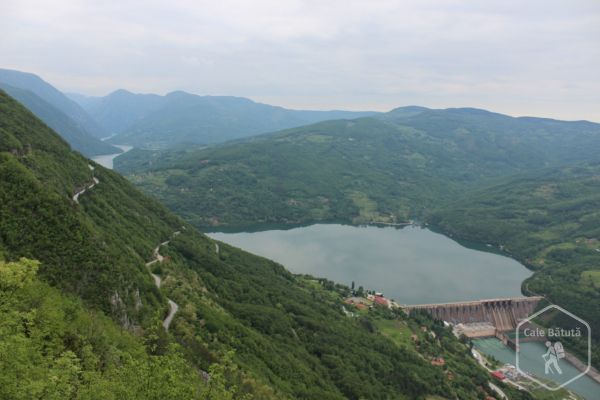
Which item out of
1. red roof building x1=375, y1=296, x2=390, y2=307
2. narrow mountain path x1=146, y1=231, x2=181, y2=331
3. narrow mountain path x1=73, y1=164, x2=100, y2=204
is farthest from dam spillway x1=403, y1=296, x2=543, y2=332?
narrow mountain path x1=73, y1=164, x2=100, y2=204

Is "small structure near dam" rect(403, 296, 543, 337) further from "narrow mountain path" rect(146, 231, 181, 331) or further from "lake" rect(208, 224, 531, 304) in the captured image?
"narrow mountain path" rect(146, 231, 181, 331)

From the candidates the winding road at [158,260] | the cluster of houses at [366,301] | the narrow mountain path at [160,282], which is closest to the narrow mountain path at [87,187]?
the winding road at [158,260]

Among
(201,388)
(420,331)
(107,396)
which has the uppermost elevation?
(107,396)

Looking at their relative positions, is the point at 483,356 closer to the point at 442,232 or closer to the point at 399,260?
the point at 399,260

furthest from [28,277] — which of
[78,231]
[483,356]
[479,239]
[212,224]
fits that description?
[479,239]

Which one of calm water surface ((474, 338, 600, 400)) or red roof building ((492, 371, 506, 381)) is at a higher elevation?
red roof building ((492, 371, 506, 381))

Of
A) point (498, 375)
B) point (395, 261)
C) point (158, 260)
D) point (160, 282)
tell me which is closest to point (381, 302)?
point (498, 375)
